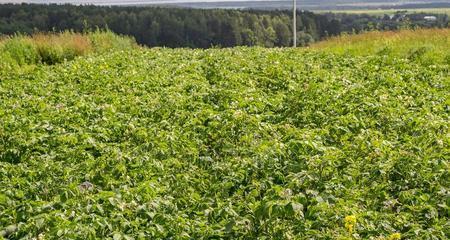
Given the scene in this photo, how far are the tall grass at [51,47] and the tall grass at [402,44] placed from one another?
554 cm

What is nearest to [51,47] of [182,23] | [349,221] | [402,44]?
[402,44]

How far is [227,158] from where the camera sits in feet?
14.4

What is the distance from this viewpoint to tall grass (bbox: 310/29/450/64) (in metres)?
10.8

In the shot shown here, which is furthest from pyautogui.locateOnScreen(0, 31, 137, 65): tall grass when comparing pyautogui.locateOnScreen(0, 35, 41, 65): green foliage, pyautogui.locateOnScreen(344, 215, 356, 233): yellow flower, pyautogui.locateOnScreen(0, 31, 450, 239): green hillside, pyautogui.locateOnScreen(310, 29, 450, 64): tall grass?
pyautogui.locateOnScreen(344, 215, 356, 233): yellow flower

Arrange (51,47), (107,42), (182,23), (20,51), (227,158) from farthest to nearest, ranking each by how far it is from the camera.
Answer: (182,23) < (107,42) < (51,47) < (20,51) < (227,158)

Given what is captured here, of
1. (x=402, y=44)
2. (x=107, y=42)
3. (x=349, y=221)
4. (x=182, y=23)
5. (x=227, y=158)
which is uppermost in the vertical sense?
(x=349, y=221)

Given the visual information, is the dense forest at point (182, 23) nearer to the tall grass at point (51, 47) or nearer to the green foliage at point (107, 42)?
the green foliage at point (107, 42)

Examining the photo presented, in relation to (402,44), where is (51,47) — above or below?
above

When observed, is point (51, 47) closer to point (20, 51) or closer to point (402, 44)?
point (20, 51)

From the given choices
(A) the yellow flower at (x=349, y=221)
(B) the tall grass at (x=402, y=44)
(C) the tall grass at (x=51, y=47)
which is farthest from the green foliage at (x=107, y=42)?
(A) the yellow flower at (x=349, y=221)

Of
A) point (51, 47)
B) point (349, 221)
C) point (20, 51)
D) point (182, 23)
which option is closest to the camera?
point (349, 221)

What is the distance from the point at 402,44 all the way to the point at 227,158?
346 inches

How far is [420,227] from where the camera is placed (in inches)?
117

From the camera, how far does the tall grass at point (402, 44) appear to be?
10.8 meters
